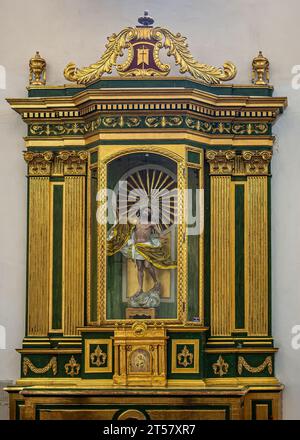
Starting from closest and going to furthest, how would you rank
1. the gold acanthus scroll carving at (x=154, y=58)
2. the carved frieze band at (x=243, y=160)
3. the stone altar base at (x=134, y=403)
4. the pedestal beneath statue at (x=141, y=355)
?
1. the stone altar base at (x=134, y=403)
2. the pedestal beneath statue at (x=141, y=355)
3. the gold acanthus scroll carving at (x=154, y=58)
4. the carved frieze band at (x=243, y=160)

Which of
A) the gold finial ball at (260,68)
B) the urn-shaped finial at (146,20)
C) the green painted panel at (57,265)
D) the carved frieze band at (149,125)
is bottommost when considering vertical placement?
the green painted panel at (57,265)

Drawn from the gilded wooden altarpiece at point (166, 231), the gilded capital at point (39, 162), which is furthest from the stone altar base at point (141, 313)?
the gilded capital at point (39, 162)

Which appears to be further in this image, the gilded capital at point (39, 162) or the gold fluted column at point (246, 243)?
the gilded capital at point (39, 162)

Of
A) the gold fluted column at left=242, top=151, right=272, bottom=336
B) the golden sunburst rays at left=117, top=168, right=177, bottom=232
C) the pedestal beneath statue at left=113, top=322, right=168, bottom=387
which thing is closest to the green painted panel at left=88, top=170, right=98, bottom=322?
the golden sunburst rays at left=117, top=168, right=177, bottom=232

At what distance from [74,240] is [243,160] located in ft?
5.76

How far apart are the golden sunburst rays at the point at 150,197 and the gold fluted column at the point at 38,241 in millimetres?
739

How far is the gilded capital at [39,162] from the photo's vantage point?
438 inches

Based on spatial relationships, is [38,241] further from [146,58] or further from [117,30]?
[117,30]

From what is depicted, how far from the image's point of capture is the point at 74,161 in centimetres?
1113

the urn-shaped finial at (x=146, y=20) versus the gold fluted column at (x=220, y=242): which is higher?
the urn-shaped finial at (x=146, y=20)

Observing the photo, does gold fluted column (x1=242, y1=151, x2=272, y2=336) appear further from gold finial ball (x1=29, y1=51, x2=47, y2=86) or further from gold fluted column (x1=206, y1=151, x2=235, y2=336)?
gold finial ball (x1=29, y1=51, x2=47, y2=86)

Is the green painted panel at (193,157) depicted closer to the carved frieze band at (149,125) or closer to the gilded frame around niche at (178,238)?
the gilded frame around niche at (178,238)

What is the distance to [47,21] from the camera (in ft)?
37.2

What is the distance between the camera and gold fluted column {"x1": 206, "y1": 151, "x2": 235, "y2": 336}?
432 inches
